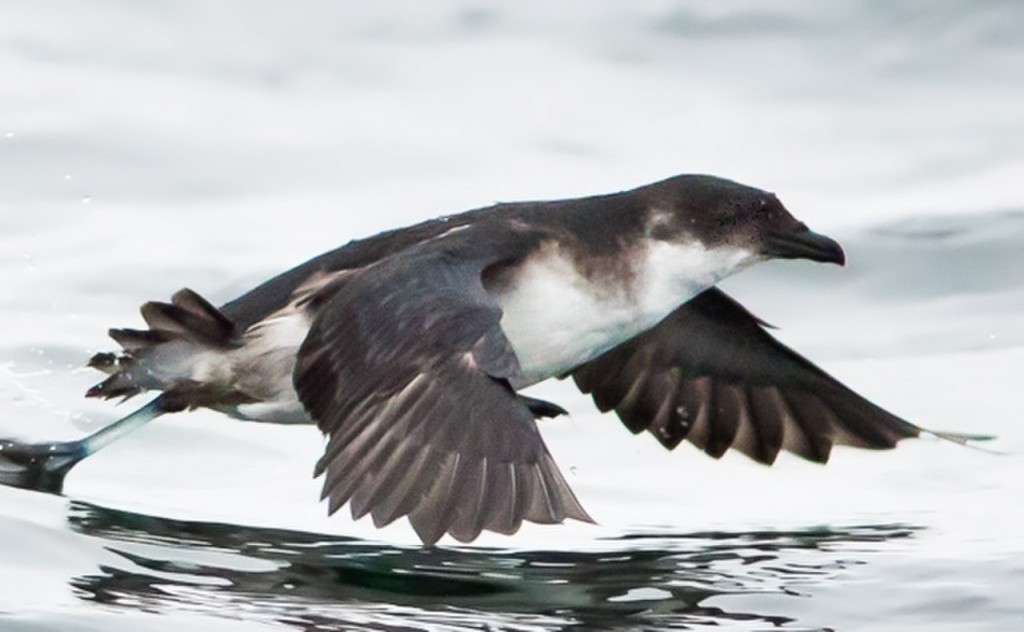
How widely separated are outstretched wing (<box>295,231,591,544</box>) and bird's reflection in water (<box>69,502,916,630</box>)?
1.20 feet

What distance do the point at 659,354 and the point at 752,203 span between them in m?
0.97

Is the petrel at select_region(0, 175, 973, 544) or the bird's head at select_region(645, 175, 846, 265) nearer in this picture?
the petrel at select_region(0, 175, 973, 544)

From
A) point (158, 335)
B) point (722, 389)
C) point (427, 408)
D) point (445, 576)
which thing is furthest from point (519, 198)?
point (427, 408)

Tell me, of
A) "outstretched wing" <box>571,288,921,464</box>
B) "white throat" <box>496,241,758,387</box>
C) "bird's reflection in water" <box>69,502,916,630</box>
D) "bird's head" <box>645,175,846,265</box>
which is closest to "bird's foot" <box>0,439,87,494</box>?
"bird's reflection in water" <box>69,502,916,630</box>

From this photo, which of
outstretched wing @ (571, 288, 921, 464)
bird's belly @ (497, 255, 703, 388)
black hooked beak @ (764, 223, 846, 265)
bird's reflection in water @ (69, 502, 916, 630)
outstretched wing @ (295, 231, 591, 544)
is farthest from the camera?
outstretched wing @ (571, 288, 921, 464)

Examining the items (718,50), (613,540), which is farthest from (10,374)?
(718,50)

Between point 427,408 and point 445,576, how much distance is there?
0.82 metres

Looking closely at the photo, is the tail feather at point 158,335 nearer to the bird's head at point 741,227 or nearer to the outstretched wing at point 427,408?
the outstretched wing at point 427,408

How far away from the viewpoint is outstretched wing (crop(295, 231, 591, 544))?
6027 mm

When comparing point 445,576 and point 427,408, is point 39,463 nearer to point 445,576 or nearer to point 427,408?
point 445,576

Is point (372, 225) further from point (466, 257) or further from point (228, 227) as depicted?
point (466, 257)

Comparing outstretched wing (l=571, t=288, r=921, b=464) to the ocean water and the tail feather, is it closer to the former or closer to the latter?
the ocean water

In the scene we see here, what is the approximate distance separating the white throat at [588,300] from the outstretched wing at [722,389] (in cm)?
64

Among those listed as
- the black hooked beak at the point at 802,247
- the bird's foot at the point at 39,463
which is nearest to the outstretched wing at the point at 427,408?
the black hooked beak at the point at 802,247
